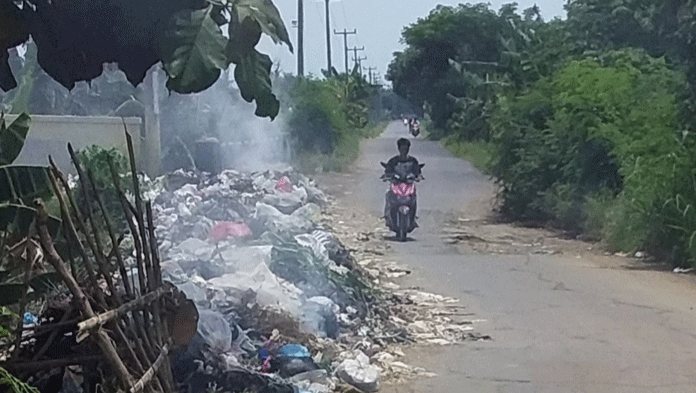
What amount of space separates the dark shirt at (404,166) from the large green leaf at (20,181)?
11935 millimetres

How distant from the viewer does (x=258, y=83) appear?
4117 mm

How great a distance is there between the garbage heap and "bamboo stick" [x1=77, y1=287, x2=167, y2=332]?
1568 mm

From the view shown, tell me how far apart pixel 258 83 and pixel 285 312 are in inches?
180

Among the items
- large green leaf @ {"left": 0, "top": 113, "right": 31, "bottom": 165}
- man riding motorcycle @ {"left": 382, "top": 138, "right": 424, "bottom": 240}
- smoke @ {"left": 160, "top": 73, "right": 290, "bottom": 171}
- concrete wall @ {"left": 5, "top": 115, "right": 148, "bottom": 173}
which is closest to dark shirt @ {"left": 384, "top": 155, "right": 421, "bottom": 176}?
man riding motorcycle @ {"left": 382, "top": 138, "right": 424, "bottom": 240}

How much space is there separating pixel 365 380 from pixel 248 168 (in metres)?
22.4

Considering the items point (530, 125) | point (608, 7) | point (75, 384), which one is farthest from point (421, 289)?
point (608, 7)

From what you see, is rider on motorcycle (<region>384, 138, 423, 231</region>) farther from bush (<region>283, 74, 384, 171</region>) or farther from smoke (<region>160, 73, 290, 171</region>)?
bush (<region>283, 74, 384, 171</region>)

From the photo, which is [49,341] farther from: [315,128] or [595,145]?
[315,128]

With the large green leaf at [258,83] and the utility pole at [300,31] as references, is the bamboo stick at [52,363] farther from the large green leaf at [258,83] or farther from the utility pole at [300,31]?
the utility pole at [300,31]

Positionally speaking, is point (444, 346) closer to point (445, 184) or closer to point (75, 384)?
point (75, 384)

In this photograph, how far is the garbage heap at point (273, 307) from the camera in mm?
7027

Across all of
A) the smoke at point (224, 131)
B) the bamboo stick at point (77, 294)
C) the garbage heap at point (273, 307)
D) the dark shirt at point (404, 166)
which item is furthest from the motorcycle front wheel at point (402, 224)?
the bamboo stick at point (77, 294)

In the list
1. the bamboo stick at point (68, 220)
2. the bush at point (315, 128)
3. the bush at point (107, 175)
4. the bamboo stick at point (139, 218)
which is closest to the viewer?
the bamboo stick at point (68, 220)

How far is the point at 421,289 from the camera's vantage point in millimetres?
12227
